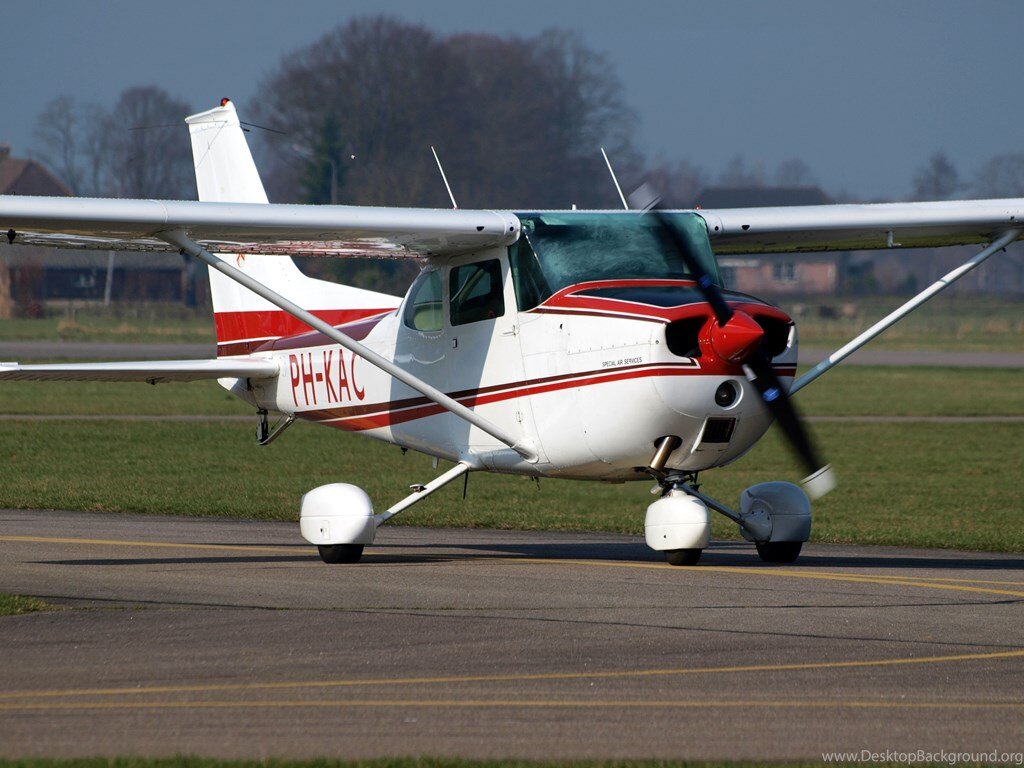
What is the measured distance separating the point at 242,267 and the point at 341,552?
4.81 meters

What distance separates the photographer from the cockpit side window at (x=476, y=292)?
41.1 feet

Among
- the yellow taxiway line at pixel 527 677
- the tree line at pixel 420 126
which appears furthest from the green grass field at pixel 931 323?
the yellow taxiway line at pixel 527 677

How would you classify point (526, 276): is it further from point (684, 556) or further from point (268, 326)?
point (268, 326)

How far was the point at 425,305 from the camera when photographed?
13.3 m

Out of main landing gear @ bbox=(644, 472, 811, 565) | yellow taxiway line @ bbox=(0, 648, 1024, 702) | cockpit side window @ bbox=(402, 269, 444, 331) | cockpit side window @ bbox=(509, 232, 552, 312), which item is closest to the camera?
yellow taxiway line @ bbox=(0, 648, 1024, 702)

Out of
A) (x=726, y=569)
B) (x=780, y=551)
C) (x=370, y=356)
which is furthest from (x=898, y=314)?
(x=370, y=356)

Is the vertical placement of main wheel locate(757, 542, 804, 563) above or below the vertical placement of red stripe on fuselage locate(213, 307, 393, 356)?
below

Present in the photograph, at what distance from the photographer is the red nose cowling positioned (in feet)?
35.5

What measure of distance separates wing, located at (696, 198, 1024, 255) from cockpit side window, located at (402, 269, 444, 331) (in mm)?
2347

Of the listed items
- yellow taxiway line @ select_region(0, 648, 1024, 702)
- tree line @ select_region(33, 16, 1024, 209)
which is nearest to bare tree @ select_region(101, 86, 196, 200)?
tree line @ select_region(33, 16, 1024, 209)

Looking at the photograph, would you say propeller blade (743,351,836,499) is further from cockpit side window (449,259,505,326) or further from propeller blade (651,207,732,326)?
cockpit side window (449,259,505,326)

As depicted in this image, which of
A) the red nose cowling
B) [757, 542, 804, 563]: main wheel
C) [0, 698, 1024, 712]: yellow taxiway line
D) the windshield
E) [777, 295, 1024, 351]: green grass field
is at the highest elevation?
the windshield

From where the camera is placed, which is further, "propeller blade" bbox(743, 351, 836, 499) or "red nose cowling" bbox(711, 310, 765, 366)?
"propeller blade" bbox(743, 351, 836, 499)

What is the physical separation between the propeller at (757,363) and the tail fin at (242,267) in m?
5.36
